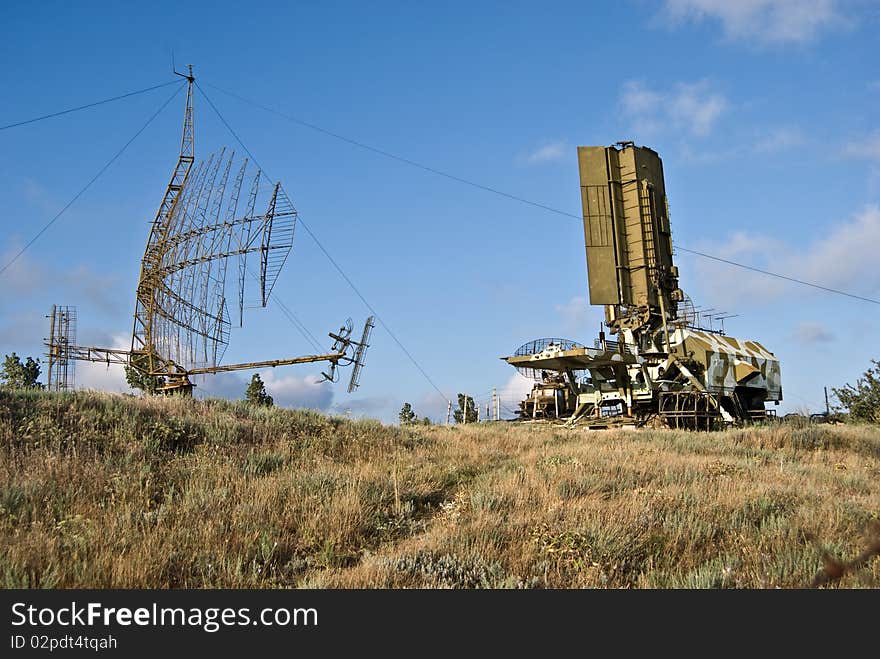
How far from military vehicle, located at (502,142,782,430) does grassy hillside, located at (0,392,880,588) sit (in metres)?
14.4

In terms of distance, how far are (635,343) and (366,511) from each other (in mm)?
23350

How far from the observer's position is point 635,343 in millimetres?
29953

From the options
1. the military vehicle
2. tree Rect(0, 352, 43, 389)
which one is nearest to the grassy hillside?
the military vehicle

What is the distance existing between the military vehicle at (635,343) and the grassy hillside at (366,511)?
47.2ft

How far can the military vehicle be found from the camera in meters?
28.9

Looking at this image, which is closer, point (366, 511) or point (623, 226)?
point (366, 511)

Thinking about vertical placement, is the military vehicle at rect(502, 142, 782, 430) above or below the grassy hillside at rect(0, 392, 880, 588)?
above

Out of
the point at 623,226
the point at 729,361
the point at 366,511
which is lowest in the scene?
the point at 366,511

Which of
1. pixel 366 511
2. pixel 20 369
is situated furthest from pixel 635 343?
pixel 20 369

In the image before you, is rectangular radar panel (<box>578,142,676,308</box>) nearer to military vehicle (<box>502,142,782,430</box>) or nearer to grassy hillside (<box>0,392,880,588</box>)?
military vehicle (<box>502,142,782,430</box>)

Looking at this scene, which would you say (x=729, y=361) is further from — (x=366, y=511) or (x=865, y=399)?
(x=366, y=511)

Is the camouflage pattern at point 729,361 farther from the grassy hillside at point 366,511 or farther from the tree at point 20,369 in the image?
the tree at point 20,369

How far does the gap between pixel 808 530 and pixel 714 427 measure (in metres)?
20.2

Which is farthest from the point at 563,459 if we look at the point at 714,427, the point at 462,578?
the point at 714,427
